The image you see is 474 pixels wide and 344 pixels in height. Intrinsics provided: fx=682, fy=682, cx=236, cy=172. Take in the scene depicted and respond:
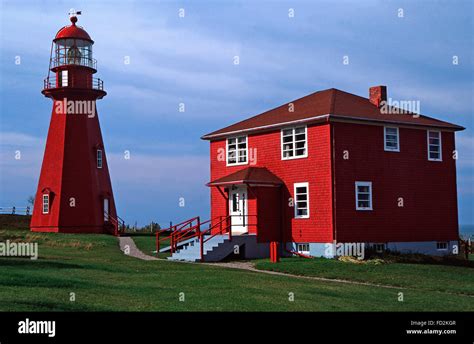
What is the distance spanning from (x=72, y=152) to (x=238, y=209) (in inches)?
608

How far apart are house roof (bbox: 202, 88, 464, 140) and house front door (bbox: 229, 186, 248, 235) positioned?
3.14 metres

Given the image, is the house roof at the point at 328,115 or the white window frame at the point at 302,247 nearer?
the house roof at the point at 328,115

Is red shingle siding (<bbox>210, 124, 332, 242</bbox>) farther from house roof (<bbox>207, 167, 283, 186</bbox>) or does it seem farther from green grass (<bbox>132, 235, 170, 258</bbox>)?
green grass (<bbox>132, 235, 170, 258</bbox>)

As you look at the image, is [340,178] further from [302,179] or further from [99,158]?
[99,158]

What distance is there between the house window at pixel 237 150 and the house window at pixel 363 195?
20.8ft

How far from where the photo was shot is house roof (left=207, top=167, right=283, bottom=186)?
103 feet

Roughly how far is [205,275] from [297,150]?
10.6m

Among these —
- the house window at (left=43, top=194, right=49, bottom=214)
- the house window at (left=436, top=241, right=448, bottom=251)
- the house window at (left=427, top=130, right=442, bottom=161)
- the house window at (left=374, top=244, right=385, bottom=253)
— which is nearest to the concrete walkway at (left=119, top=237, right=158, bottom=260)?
the house window at (left=43, top=194, right=49, bottom=214)

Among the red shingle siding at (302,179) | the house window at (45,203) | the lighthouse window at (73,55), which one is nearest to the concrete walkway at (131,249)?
the red shingle siding at (302,179)

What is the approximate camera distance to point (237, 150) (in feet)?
114

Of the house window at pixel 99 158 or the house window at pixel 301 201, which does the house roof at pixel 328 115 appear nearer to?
the house window at pixel 301 201

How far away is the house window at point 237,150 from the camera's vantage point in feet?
113
